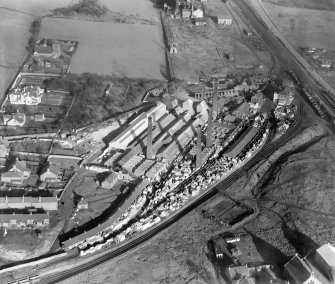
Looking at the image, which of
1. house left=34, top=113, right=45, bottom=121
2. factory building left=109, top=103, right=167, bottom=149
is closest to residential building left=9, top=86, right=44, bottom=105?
house left=34, top=113, right=45, bottom=121

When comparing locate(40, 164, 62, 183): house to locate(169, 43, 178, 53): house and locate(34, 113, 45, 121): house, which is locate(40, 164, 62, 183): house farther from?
locate(169, 43, 178, 53): house

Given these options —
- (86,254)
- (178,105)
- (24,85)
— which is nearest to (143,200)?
(86,254)

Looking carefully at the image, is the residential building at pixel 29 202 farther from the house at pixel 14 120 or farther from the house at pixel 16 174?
the house at pixel 14 120

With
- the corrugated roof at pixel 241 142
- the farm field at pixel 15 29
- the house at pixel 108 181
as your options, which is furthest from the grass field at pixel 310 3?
the house at pixel 108 181

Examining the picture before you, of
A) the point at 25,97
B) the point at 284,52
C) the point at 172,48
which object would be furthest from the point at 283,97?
the point at 25,97

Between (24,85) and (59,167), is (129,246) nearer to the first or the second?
(59,167)

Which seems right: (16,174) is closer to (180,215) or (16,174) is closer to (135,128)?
(135,128)

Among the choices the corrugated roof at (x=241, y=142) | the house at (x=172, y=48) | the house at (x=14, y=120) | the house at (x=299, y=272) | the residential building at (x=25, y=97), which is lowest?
the house at (x=172, y=48)
